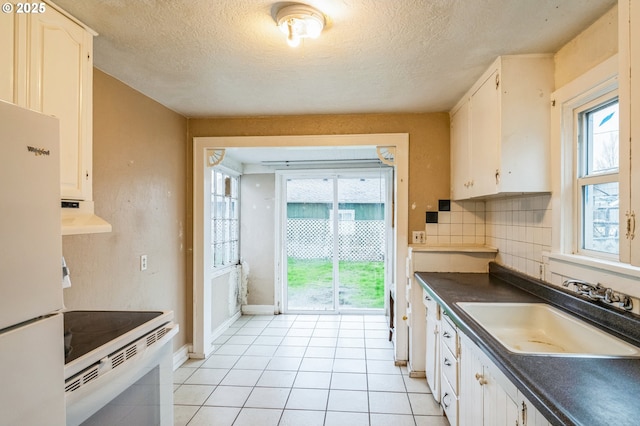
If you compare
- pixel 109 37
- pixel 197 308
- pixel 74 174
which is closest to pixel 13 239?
pixel 74 174

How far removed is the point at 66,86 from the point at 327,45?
1311 mm

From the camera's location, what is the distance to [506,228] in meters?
2.40

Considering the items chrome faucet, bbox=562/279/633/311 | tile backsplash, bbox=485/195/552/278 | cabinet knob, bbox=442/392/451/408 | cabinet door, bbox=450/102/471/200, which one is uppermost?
cabinet door, bbox=450/102/471/200

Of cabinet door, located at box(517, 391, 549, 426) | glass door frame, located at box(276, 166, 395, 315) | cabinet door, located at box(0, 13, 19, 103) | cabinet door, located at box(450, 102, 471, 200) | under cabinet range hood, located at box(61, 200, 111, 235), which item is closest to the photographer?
cabinet door, located at box(517, 391, 549, 426)

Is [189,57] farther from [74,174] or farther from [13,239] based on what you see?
[13,239]

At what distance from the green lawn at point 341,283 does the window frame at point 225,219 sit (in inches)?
33.6

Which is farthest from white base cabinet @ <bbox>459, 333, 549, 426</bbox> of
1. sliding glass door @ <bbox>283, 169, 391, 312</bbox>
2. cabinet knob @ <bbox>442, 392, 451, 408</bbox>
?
sliding glass door @ <bbox>283, 169, 391, 312</bbox>

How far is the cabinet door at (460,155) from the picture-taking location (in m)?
2.44

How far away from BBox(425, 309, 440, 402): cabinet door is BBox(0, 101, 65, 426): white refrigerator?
2067 mm

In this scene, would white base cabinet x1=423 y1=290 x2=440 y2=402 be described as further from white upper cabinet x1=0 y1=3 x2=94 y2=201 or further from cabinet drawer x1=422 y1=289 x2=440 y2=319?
white upper cabinet x1=0 y1=3 x2=94 y2=201

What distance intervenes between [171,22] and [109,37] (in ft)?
1.37

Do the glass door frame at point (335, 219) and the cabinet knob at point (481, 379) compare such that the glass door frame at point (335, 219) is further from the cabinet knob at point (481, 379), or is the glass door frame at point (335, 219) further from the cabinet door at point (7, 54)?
the cabinet door at point (7, 54)

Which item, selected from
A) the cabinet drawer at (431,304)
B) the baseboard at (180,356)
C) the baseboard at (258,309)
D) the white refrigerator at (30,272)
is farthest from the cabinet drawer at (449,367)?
the baseboard at (258,309)

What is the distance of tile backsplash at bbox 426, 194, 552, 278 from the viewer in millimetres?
1948
